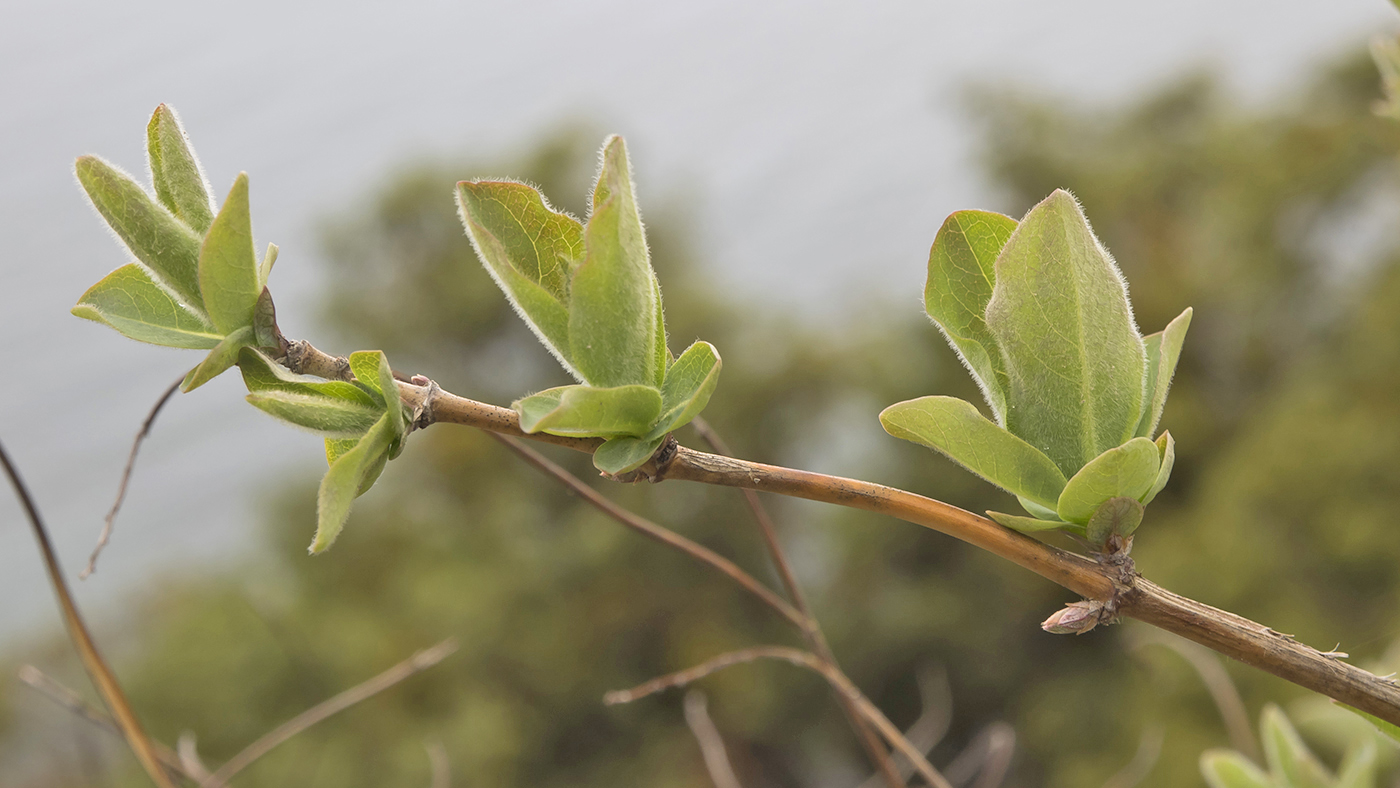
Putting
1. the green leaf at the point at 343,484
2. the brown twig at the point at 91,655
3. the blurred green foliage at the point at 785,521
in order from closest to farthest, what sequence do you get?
1. the green leaf at the point at 343,484
2. the brown twig at the point at 91,655
3. the blurred green foliage at the point at 785,521

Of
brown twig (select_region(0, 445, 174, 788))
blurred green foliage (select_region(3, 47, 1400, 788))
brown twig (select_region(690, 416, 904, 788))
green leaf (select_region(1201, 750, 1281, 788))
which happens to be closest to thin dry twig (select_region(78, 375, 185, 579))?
brown twig (select_region(0, 445, 174, 788))

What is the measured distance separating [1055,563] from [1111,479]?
18 mm

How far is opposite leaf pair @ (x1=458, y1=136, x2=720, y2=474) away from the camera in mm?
146

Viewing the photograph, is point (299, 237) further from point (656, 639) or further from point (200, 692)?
point (656, 639)

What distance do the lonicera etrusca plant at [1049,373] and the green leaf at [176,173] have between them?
0.43 ft

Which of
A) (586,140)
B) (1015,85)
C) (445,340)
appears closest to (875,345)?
(1015,85)

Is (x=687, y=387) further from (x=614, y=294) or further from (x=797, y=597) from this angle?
(x=797, y=597)

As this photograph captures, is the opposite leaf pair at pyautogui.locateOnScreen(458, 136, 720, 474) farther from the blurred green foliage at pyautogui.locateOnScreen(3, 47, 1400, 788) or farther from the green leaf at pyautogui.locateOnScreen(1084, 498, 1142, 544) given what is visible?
the blurred green foliage at pyautogui.locateOnScreen(3, 47, 1400, 788)

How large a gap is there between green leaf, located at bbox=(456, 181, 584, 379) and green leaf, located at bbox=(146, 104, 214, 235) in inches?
2.0

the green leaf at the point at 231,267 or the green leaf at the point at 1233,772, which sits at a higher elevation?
the green leaf at the point at 231,267

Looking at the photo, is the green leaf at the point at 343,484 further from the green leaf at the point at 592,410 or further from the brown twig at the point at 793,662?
the brown twig at the point at 793,662

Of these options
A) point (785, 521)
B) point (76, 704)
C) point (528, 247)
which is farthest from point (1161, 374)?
point (785, 521)

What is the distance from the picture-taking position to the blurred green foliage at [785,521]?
268 centimetres

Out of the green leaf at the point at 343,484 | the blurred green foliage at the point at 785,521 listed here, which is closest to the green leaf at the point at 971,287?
the green leaf at the point at 343,484
